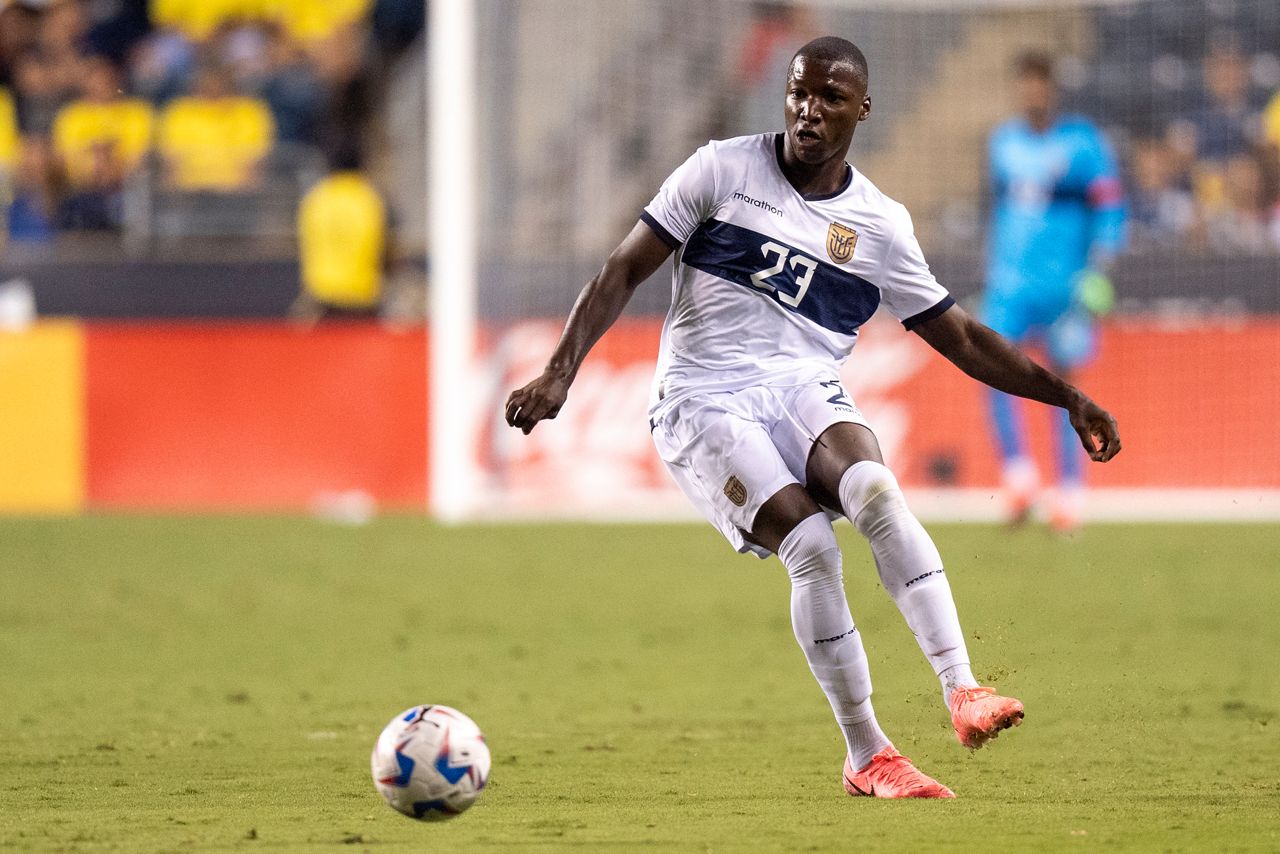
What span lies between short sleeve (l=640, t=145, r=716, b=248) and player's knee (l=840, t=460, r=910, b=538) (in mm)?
804

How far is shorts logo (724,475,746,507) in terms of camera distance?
533cm

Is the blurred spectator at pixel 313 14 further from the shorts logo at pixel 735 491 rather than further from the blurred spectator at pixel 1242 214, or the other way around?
the shorts logo at pixel 735 491

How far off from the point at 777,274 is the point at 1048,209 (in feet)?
27.4

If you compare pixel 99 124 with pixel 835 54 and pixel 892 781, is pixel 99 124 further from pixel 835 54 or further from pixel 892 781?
pixel 892 781

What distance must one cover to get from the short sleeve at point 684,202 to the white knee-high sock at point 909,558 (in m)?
0.81

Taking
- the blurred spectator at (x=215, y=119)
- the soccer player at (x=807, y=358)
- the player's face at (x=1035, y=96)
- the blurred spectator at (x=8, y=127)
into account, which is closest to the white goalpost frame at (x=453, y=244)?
the blurred spectator at (x=215, y=119)

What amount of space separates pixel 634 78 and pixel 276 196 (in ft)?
13.4

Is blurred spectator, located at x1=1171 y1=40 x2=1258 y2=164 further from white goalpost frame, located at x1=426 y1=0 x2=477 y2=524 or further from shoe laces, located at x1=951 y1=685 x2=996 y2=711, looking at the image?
shoe laces, located at x1=951 y1=685 x2=996 y2=711

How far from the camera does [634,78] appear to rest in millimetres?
15008

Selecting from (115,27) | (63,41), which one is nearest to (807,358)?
(63,41)

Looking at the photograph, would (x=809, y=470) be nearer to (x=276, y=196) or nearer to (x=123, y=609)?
(x=123, y=609)

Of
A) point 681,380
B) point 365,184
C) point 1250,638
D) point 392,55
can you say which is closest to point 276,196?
point 365,184

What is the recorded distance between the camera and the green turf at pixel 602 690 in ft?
15.8

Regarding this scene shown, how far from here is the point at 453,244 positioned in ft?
47.9
